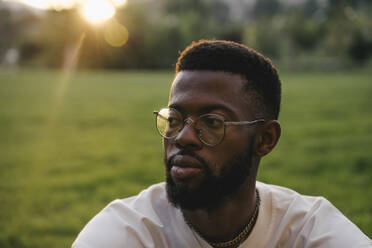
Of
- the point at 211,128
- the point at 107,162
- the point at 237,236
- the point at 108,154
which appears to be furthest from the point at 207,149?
the point at 108,154

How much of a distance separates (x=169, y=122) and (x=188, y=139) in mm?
285

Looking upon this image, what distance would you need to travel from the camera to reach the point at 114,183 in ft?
22.6

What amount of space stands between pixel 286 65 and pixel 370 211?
185 ft

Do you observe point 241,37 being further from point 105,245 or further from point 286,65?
point 105,245

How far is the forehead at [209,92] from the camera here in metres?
2.68

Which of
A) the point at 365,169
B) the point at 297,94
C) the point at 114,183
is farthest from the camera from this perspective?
the point at 297,94

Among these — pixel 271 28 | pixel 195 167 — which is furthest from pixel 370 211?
pixel 271 28

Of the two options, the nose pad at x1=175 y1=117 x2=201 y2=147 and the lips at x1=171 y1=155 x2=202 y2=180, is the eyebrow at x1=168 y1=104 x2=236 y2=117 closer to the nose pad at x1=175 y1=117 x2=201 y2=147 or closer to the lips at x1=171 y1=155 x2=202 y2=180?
the nose pad at x1=175 y1=117 x2=201 y2=147

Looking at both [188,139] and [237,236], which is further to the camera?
[237,236]

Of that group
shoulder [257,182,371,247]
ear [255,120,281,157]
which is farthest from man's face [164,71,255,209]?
shoulder [257,182,371,247]

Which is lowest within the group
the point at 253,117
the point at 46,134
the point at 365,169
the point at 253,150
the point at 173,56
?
the point at 365,169

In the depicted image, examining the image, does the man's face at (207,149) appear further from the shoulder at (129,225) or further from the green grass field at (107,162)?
the green grass field at (107,162)

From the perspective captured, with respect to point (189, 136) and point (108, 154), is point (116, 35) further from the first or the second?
point (189, 136)

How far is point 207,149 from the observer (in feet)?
8.64
